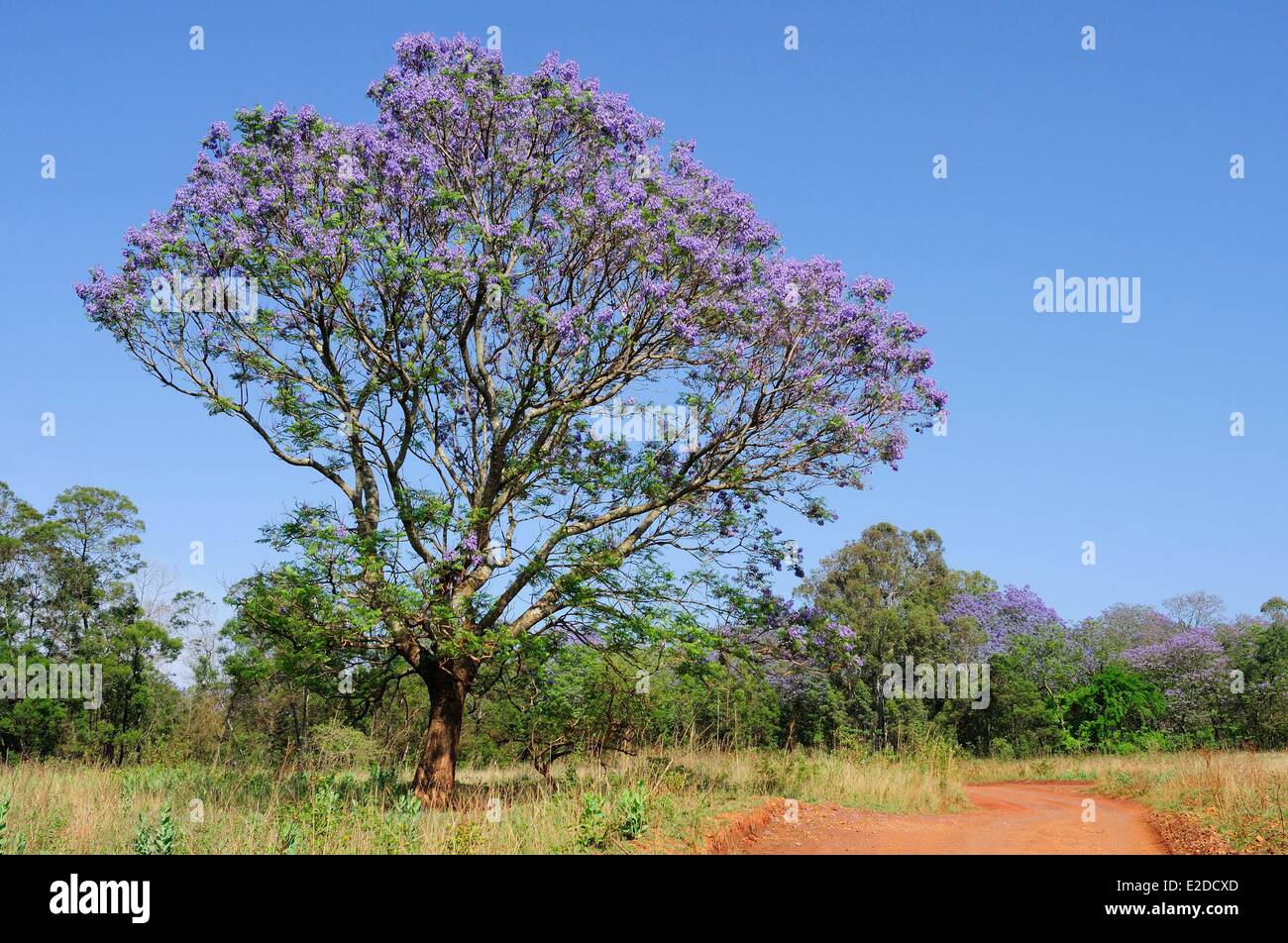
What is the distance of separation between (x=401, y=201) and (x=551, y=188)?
2.14m

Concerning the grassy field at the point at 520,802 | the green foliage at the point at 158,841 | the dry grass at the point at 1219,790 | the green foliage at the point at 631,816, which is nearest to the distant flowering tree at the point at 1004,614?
the dry grass at the point at 1219,790

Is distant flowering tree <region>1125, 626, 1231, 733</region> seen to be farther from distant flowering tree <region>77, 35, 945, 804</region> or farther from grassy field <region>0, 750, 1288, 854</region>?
distant flowering tree <region>77, 35, 945, 804</region>

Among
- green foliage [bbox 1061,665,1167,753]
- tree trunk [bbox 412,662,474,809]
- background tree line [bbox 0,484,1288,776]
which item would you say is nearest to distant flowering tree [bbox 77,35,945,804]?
tree trunk [bbox 412,662,474,809]

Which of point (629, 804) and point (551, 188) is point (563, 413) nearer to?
point (551, 188)

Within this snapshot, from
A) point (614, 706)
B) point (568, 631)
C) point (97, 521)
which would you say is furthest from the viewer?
point (97, 521)

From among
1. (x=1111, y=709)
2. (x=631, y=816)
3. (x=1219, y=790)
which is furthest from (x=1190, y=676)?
(x=631, y=816)

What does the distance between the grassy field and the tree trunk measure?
20.9 inches

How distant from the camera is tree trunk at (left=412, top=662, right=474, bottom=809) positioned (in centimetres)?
1499

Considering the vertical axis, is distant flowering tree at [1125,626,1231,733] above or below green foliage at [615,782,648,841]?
below

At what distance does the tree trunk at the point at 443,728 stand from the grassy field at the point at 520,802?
1.74 feet

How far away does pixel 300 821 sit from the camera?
1038cm

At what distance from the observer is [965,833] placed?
11.7 m
